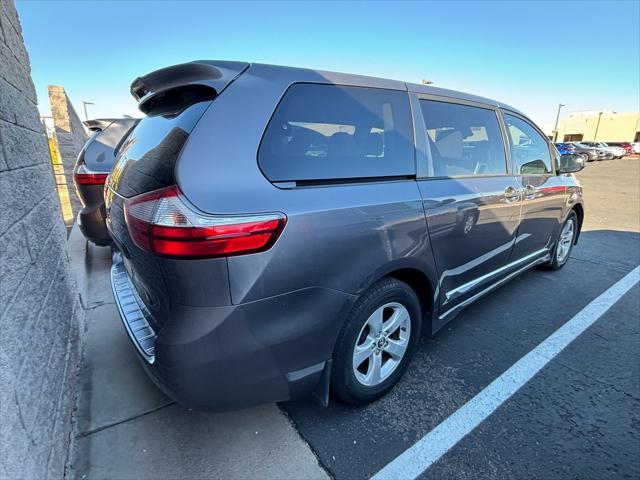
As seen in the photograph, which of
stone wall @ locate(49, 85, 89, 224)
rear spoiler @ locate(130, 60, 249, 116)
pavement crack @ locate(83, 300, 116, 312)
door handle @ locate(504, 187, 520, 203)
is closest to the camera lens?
rear spoiler @ locate(130, 60, 249, 116)

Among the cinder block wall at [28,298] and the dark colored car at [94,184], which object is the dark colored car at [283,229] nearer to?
the cinder block wall at [28,298]

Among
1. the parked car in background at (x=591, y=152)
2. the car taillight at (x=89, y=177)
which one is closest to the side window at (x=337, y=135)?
the car taillight at (x=89, y=177)

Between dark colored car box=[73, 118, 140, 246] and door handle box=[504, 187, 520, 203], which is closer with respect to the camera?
door handle box=[504, 187, 520, 203]

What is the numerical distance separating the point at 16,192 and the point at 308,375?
166cm

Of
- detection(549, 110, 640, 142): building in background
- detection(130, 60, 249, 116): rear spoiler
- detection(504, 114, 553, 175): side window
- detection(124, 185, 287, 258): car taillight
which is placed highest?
detection(549, 110, 640, 142): building in background

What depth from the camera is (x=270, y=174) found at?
5.06 ft

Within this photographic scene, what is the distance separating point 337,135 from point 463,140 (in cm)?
135

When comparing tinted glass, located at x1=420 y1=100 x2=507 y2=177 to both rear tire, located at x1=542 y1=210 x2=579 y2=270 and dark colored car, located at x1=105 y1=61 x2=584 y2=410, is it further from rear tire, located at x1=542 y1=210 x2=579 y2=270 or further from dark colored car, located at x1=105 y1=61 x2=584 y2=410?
rear tire, located at x1=542 y1=210 x2=579 y2=270

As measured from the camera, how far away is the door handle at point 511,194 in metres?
2.91

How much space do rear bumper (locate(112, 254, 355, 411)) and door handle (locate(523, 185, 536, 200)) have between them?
232 centimetres

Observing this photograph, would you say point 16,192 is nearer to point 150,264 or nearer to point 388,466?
point 150,264

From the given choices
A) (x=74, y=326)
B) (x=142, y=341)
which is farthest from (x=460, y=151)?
(x=74, y=326)

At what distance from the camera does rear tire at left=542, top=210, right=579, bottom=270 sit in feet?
14.0

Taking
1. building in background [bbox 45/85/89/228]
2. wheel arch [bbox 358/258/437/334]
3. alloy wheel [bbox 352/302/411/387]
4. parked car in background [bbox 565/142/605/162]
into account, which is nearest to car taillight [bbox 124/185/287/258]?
wheel arch [bbox 358/258/437/334]
